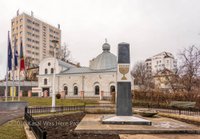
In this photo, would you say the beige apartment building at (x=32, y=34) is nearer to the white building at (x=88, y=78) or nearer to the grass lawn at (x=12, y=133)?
the white building at (x=88, y=78)

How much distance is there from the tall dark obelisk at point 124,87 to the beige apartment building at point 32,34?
73725mm

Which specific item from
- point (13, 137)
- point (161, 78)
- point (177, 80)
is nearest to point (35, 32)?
point (161, 78)

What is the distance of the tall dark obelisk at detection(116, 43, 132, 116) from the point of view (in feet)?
37.5

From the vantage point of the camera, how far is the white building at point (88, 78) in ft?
138

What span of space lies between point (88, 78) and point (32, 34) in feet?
181

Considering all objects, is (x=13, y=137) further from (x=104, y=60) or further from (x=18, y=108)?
(x=104, y=60)

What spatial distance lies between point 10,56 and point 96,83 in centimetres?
2436

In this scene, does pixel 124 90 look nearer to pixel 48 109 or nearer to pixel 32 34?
pixel 48 109

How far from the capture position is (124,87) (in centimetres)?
1154

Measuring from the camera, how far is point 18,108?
775 inches

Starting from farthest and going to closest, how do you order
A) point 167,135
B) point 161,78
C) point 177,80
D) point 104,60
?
point 104,60 < point 161,78 < point 177,80 < point 167,135

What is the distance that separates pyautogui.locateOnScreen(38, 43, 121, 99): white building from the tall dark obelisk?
28.4 meters

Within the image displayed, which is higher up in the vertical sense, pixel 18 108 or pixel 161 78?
pixel 161 78

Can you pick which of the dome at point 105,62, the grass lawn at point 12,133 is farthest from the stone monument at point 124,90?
the dome at point 105,62
